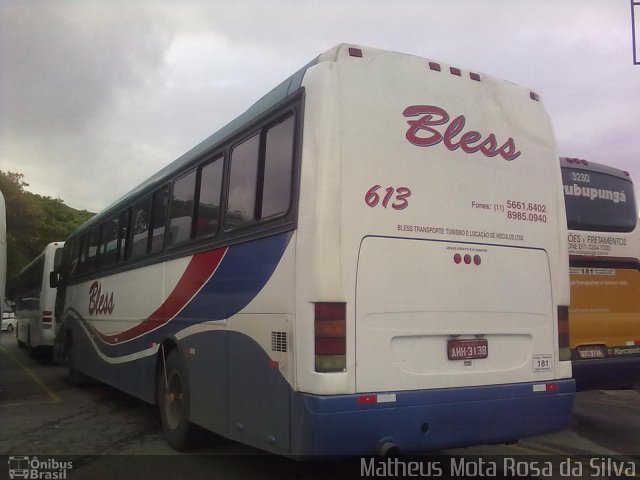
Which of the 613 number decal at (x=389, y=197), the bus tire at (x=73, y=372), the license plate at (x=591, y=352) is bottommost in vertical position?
the bus tire at (x=73, y=372)

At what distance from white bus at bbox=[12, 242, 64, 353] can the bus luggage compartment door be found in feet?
42.6

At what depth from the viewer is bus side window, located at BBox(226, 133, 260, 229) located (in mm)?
5227

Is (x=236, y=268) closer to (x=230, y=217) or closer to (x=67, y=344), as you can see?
(x=230, y=217)

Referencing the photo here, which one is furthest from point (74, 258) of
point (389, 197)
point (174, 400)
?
point (389, 197)

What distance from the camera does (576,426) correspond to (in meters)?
7.69

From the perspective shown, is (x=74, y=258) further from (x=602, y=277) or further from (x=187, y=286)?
(x=602, y=277)

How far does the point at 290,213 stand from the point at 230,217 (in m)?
1.18

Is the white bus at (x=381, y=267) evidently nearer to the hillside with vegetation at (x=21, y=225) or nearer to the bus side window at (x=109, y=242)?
the bus side window at (x=109, y=242)

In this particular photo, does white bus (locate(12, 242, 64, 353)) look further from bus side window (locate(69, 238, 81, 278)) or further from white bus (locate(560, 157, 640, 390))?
white bus (locate(560, 157, 640, 390))

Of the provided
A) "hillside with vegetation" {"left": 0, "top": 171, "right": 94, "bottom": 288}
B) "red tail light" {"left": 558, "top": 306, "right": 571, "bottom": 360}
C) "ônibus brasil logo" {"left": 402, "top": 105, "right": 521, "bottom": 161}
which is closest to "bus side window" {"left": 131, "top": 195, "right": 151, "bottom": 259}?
"ônibus brasil logo" {"left": 402, "top": 105, "right": 521, "bottom": 161}

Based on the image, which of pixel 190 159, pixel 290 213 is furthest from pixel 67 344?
pixel 290 213

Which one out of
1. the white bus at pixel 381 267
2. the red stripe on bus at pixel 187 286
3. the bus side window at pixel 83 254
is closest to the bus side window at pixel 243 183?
the white bus at pixel 381 267

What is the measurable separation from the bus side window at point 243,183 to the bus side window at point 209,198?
0.93 feet

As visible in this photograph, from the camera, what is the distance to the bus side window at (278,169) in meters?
4.69
